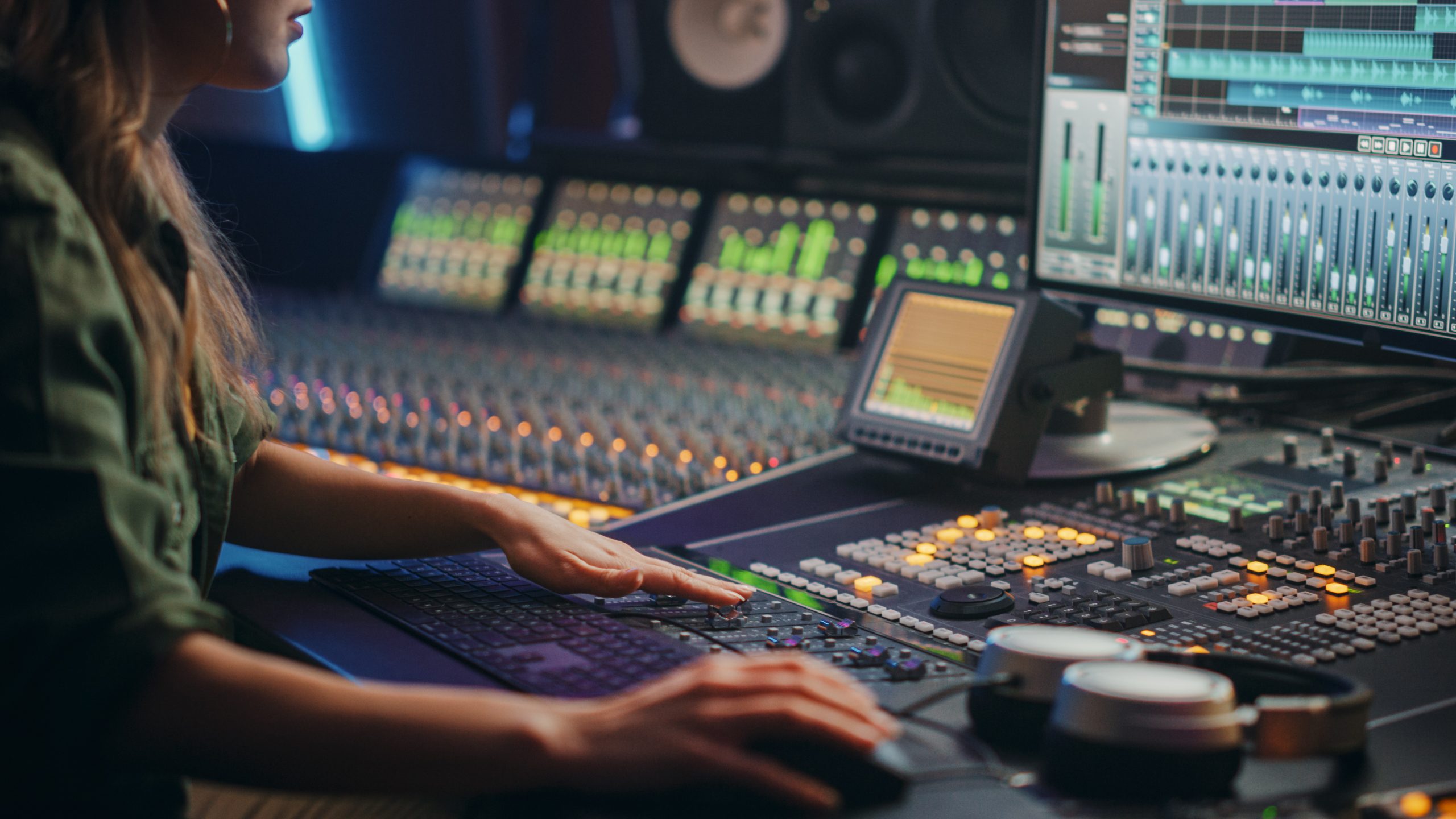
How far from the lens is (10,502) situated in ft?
2.13

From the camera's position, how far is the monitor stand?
1.41 metres

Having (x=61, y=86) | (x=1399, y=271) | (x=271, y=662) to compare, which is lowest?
(x=271, y=662)

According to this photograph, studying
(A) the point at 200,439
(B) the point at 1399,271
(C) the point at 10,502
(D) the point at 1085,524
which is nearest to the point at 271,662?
(C) the point at 10,502

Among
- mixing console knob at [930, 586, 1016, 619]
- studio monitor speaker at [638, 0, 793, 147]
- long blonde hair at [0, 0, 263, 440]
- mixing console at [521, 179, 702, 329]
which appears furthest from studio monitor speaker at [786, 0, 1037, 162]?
long blonde hair at [0, 0, 263, 440]

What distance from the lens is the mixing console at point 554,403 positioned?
57.8 inches

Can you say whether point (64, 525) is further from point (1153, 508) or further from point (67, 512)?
point (1153, 508)

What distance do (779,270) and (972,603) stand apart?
1.18 metres

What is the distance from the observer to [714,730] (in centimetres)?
66

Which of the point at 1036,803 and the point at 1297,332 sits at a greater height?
the point at 1297,332

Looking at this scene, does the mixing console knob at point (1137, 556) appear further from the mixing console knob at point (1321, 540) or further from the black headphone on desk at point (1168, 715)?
the black headphone on desk at point (1168, 715)

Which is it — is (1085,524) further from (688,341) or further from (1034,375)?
(688,341)

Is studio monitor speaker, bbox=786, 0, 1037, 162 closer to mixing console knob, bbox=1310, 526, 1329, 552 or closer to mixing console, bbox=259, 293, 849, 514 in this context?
mixing console, bbox=259, 293, 849, 514

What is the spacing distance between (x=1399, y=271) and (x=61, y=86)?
1118 millimetres

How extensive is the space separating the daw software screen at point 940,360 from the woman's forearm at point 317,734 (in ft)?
2.70
